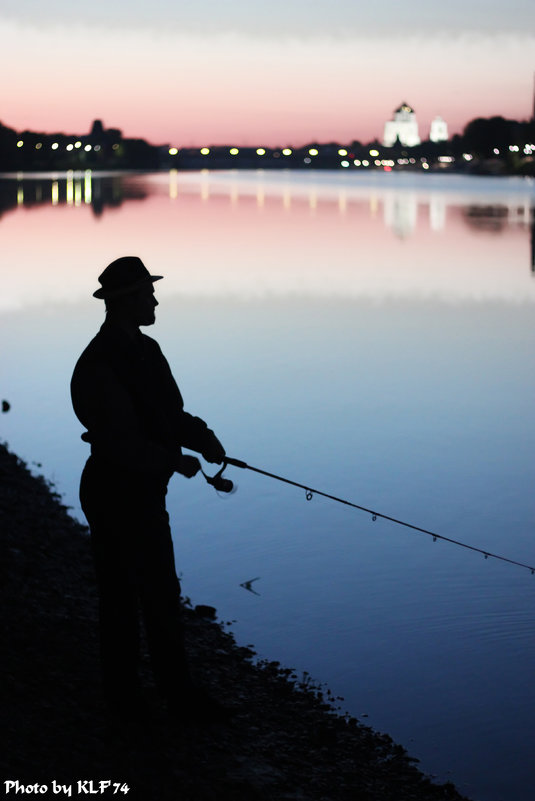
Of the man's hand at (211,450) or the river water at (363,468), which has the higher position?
the man's hand at (211,450)

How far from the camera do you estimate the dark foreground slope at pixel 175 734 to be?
5.09 metres

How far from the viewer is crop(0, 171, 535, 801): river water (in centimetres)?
729

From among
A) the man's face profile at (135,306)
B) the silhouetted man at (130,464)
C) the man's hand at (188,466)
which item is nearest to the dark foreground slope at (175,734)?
the silhouetted man at (130,464)

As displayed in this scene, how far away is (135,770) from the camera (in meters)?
5.12

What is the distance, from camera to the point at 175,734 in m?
5.53

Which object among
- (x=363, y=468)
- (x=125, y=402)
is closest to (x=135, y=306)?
(x=125, y=402)

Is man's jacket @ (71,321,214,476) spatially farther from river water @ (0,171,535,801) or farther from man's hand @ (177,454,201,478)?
river water @ (0,171,535,801)

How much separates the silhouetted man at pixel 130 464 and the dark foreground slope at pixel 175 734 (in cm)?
35

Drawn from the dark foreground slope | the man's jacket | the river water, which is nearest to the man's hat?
the man's jacket

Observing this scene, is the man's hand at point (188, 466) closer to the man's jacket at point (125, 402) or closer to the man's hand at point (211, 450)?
the man's jacket at point (125, 402)

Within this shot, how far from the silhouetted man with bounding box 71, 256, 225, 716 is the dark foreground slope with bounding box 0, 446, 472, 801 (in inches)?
13.8

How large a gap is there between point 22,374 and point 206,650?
38.2 ft

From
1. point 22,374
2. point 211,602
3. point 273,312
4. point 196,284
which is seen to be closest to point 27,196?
point 196,284

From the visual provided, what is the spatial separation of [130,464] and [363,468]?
7268 mm
